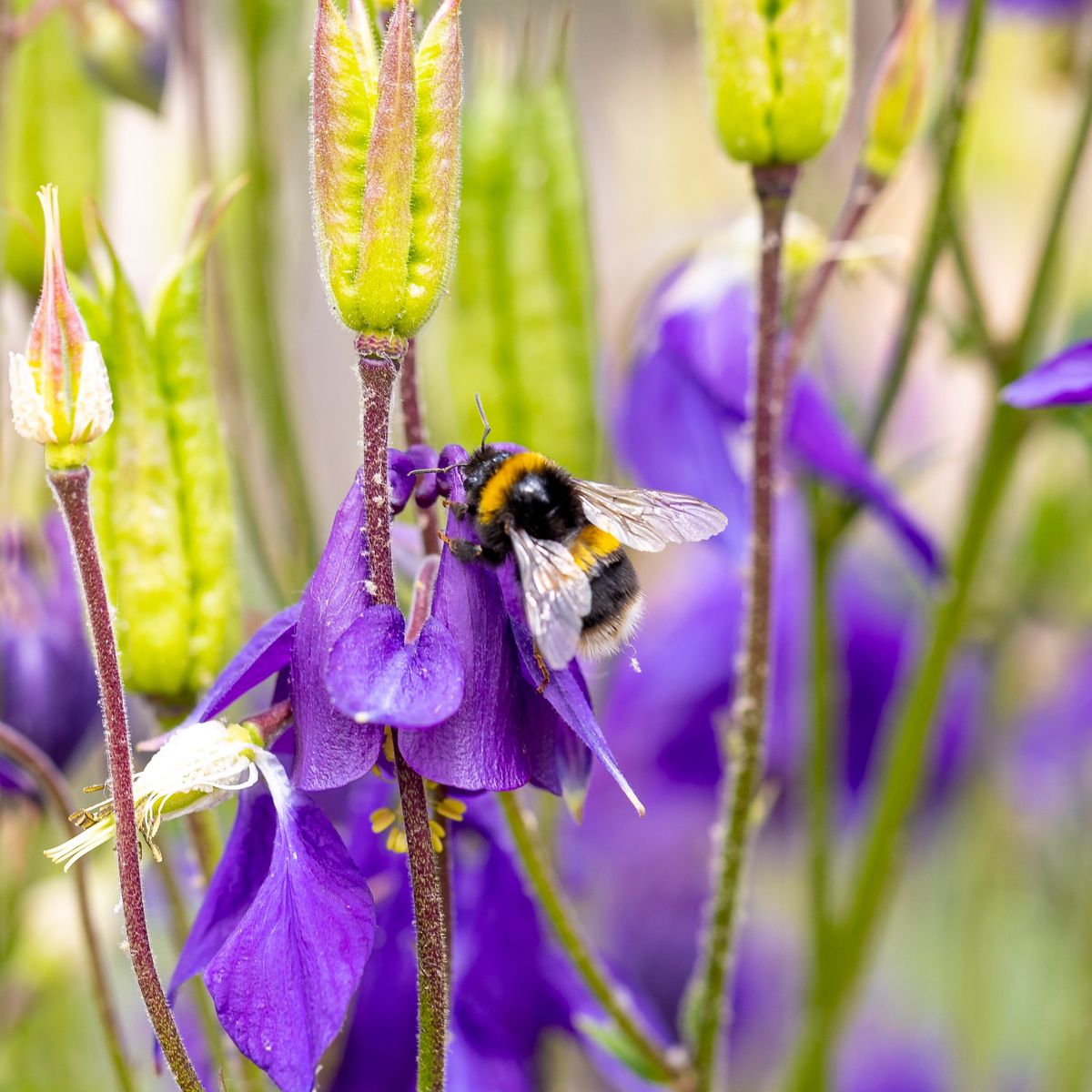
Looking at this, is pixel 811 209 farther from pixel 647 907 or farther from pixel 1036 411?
pixel 647 907

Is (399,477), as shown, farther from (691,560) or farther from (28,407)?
(691,560)

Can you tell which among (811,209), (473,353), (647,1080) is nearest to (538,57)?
(473,353)

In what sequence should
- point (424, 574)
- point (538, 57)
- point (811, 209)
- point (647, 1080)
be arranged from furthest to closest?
point (811, 209) → point (538, 57) → point (647, 1080) → point (424, 574)

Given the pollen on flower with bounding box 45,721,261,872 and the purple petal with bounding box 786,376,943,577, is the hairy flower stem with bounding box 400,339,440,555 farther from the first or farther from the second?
the purple petal with bounding box 786,376,943,577

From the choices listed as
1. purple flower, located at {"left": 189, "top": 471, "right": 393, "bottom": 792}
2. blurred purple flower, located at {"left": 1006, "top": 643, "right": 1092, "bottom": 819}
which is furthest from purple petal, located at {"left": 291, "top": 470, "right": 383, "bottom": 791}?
blurred purple flower, located at {"left": 1006, "top": 643, "right": 1092, "bottom": 819}

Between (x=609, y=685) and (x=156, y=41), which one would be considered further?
(x=609, y=685)

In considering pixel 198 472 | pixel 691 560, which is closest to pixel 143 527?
pixel 198 472

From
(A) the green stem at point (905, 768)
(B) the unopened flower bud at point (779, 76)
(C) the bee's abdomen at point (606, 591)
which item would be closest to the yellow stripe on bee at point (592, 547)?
(C) the bee's abdomen at point (606, 591)

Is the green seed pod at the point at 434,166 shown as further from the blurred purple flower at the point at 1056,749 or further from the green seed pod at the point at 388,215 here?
the blurred purple flower at the point at 1056,749

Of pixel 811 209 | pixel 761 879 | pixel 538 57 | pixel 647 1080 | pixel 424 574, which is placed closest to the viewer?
pixel 424 574
